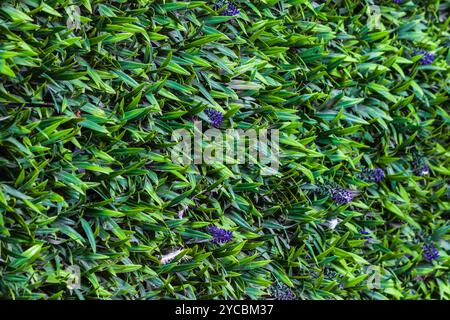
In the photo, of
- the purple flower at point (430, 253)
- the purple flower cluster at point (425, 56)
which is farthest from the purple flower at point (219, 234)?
the purple flower cluster at point (425, 56)

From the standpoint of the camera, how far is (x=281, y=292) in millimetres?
3377

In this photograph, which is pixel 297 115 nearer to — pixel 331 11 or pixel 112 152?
pixel 331 11

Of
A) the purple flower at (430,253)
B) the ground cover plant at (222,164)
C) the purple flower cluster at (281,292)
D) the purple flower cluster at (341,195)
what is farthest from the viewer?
the purple flower at (430,253)

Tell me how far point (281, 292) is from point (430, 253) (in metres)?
1.13

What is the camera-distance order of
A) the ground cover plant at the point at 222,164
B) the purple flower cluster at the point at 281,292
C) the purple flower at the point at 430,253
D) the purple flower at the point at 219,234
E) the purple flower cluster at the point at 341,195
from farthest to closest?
1. the purple flower at the point at 430,253
2. the purple flower cluster at the point at 341,195
3. the purple flower cluster at the point at 281,292
4. the purple flower at the point at 219,234
5. the ground cover plant at the point at 222,164

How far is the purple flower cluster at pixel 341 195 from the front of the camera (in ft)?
11.7

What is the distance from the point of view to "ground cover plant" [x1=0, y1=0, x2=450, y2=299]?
2666 millimetres

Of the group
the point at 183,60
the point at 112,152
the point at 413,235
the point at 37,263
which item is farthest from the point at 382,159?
the point at 37,263

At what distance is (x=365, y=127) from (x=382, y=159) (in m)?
0.22

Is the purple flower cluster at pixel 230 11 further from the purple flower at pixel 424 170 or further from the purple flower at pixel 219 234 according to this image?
the purple flower at pixel 424 170

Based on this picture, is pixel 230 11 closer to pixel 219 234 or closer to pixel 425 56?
pixel 219 234

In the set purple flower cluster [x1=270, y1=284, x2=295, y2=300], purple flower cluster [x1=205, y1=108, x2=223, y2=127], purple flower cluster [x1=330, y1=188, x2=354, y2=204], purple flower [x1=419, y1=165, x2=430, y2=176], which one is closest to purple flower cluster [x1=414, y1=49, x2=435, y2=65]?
purple flower [x1=419, y1=165, x2=430, y2=176]

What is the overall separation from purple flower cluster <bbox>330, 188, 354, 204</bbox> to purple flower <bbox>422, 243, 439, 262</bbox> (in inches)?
28.6

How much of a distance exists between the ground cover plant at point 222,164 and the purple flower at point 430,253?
1 cm
